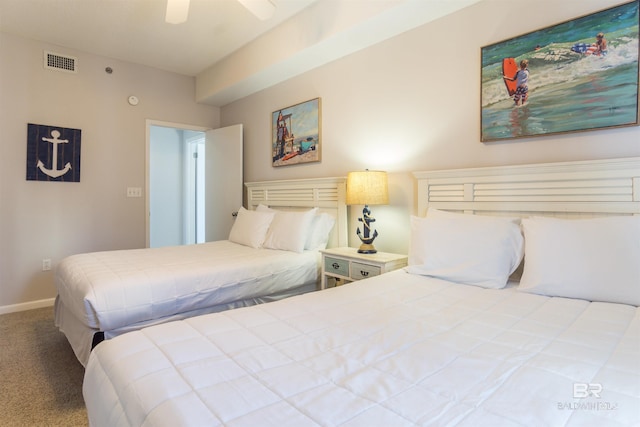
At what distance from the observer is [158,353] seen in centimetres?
105

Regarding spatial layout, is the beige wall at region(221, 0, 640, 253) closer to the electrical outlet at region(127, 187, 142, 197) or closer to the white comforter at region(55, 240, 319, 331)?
the white comforter at region(55, 240, 319, 331)

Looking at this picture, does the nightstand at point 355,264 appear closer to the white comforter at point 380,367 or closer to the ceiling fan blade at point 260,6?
the white comforter at point 380,367

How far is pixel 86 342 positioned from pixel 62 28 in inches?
113

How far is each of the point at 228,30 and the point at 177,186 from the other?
311 cm

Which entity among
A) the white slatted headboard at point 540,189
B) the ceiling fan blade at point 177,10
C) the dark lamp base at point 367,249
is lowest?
the dark lamp base at point 367,249

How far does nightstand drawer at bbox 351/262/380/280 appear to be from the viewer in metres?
2.36

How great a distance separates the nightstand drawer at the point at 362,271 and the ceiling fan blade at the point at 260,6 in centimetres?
180

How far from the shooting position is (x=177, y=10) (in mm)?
2240

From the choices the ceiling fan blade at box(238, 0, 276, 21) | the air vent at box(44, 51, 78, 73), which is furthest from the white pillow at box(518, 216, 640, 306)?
the air vent at box(44, 51, 78, 73)

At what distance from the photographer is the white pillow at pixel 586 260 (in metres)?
1.42

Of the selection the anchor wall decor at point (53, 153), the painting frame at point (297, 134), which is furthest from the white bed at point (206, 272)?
the anchor wall decor at point (53, 153)

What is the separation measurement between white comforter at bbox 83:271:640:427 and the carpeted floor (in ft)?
3.21

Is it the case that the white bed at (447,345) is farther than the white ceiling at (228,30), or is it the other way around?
the white ceiling at (228,30)


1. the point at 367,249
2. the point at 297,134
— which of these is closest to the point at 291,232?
the point at 367,249
